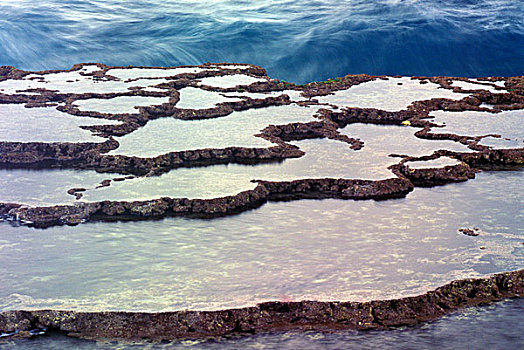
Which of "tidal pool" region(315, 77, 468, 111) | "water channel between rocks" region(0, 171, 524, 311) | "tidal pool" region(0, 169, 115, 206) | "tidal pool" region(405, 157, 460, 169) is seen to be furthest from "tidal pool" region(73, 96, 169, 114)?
"tidal pool" region(405, 157, 460, 169)

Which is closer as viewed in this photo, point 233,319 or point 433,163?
point 233,319

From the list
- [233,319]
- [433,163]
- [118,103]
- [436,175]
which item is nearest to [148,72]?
[118,103]

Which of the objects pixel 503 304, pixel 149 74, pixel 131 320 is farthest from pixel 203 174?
pixel 149 74

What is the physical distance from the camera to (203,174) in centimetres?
793

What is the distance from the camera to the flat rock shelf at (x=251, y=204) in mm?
5043

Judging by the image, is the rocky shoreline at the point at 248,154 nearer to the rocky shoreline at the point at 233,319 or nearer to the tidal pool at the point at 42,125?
the tidal pool at the point at 42,125

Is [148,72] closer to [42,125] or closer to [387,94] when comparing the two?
[42,125]

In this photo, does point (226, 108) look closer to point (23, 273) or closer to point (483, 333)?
point (23, 273)

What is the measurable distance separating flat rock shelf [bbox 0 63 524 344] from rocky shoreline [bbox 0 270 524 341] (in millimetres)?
11

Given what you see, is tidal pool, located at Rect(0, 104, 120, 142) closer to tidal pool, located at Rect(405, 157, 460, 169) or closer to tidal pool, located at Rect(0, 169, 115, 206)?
tidal pool, located at Rect(0, 169, 115, 206)

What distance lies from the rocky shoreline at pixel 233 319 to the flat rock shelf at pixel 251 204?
0.01 metres

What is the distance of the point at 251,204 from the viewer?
286 inches

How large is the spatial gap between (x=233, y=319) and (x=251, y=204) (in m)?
2.50

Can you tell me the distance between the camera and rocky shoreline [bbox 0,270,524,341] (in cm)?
481
